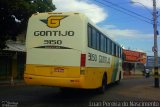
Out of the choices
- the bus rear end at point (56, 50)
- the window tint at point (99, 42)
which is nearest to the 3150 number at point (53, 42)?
the bus rear end at point (56, 50)

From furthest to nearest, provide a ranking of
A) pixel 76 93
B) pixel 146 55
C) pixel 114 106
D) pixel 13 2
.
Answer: pixel 146 55
pixel 13 2
pixel 76 93
pixel 114 106

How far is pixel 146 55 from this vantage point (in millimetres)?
88688

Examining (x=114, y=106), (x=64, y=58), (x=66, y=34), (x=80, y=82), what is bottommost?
(x=114, y=106)

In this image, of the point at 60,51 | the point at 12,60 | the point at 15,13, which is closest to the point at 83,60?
the point at 60,51

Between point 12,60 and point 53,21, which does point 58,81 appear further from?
point 12,60

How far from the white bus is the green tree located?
11368 millimetres

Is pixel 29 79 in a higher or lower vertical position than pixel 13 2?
lower

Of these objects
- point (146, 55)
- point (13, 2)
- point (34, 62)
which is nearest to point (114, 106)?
point (34, 62)

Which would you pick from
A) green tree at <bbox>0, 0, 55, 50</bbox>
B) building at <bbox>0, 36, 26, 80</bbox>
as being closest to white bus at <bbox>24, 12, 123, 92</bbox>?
green tree at <bbox>0, 0, 55, 50</bbox>

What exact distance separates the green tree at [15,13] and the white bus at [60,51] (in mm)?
11368

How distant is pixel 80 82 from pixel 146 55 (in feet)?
244

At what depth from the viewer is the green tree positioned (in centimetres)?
2788

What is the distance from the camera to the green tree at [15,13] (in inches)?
1098

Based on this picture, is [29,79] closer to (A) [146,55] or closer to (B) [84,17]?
(B) [84,17]
